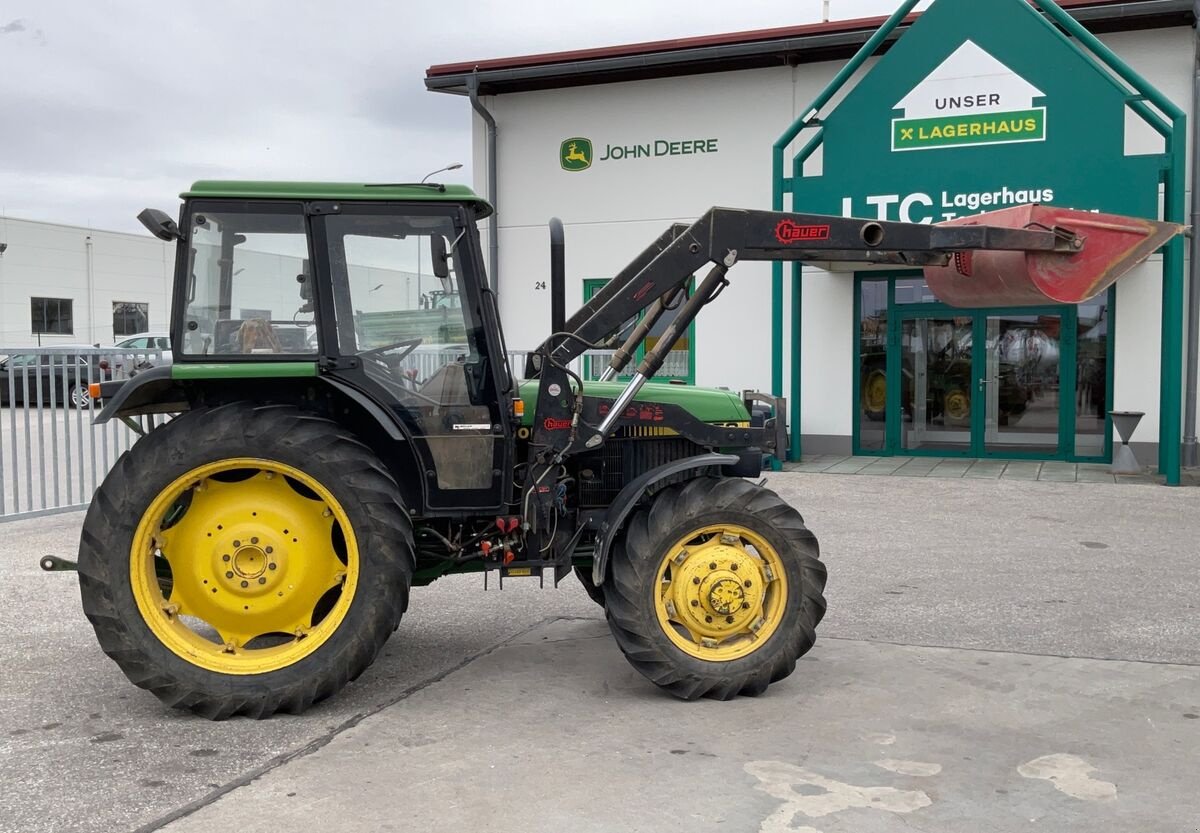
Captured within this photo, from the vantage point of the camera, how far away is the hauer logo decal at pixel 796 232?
5172 millimetres

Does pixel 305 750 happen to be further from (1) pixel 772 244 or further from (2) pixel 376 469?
(1) pixel 772 244

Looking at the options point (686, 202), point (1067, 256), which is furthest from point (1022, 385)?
point (1067, 256)

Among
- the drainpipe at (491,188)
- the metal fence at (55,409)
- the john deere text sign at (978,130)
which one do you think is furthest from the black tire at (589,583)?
the drainpipe at (491,188)

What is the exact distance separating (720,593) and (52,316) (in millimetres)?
44152

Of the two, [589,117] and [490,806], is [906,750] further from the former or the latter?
[589,117]

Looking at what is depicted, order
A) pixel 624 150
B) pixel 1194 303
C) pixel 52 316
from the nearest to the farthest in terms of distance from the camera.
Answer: pixel 1194 303, pixel 624 150, pixel 52 316

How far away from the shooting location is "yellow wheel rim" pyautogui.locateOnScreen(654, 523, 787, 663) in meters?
4.95

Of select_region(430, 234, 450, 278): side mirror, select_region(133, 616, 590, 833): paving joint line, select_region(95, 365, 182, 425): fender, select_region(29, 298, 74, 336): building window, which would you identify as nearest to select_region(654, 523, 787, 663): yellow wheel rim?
select_region(133, 616, 590, 833): paving joint line

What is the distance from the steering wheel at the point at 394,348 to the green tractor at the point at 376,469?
1 centimetres

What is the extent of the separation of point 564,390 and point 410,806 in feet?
6.76

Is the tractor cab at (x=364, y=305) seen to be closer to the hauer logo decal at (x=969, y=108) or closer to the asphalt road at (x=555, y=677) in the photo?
the asphalt road at (x=555, y=677)

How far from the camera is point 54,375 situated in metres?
10.0

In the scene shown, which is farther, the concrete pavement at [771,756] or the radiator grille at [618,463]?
the radiator grille at [618,463]

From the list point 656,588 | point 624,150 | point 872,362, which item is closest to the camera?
point 656,588
